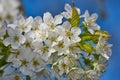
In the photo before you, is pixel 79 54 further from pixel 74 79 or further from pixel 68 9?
pixel 68 9

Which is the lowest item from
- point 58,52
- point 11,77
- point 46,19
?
point 11,77

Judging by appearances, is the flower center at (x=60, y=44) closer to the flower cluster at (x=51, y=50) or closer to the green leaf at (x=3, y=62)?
the flower cluster at (x=51, y=50)

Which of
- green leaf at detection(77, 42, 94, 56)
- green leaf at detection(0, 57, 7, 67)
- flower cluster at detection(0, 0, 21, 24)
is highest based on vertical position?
flower cluster at detection(0, 0, 21, 24)

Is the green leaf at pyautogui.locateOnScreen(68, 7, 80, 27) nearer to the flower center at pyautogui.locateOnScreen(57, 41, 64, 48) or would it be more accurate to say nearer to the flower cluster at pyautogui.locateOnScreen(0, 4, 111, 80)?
the flower cluster at pyautogui.locateOnScreen(0, 4, 111, 80)

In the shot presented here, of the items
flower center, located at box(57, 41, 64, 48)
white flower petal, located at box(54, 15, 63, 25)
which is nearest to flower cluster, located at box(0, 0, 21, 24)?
white flower petal, located at box(54, 15, 63, 25)

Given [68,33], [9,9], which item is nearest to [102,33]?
[68,33]

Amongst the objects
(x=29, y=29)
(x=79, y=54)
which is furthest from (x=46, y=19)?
(x=79, y=54)
